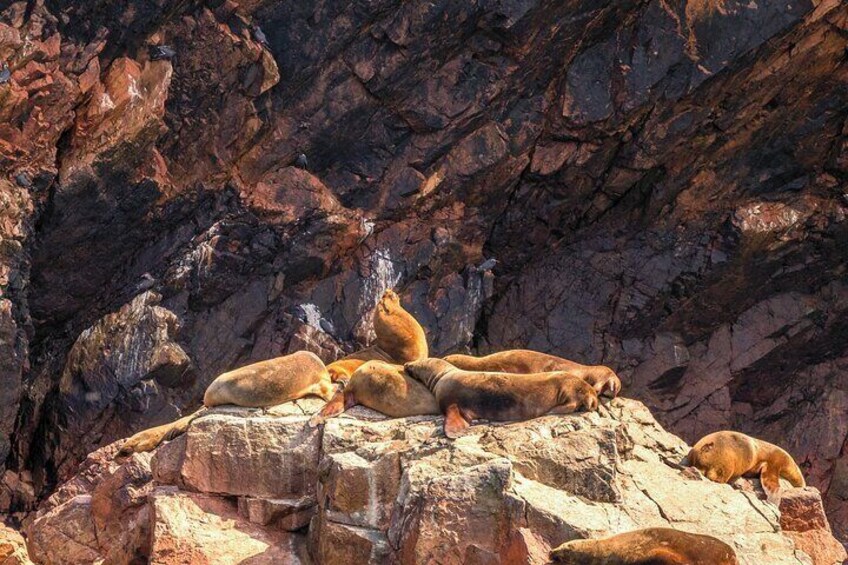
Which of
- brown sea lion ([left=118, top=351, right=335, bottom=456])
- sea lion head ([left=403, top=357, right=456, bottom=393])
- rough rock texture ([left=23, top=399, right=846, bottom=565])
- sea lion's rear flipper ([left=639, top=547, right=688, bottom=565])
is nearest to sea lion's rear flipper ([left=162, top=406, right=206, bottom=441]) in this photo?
brown sea lion ([left=118, top=351, right=335, bottom=456])

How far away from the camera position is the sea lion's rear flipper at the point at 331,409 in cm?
1434

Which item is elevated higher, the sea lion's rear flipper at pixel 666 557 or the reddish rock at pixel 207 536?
the sea lion's rear flipper at pixel 666 557

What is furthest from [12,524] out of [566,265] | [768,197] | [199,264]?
[768,197]

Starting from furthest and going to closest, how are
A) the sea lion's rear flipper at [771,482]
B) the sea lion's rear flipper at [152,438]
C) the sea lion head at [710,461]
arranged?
the sea lion's rear flipper at [152,438], the sea lion's rear flipper at [771,482], the sea lion head at [710,461]

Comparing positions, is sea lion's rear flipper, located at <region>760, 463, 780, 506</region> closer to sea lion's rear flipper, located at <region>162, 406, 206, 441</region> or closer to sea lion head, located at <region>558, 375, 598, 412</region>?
sea lion head, located at <region>558, 375, 598, 412</region>

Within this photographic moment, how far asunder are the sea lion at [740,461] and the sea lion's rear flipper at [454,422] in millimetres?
2458

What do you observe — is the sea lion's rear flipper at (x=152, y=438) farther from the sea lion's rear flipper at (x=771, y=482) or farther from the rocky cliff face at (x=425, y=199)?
the rocky cliff face at (x=425, y=199)

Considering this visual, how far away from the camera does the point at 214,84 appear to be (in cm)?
2473

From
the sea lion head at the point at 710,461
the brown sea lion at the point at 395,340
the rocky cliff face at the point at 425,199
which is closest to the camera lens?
the sea lion head at the point at 710,461

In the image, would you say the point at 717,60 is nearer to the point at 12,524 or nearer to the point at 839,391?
the point at 839,391

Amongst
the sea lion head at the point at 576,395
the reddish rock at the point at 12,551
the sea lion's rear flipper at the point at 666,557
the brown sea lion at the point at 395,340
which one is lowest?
the reddish rock at the point at 12,551

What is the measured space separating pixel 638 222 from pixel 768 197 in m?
2.74

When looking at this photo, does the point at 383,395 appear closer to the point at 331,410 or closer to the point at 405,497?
the point at 331,410

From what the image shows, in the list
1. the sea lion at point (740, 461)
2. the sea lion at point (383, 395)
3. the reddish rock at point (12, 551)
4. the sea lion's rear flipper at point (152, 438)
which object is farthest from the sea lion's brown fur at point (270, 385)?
the sea lion at point (740, 461)
